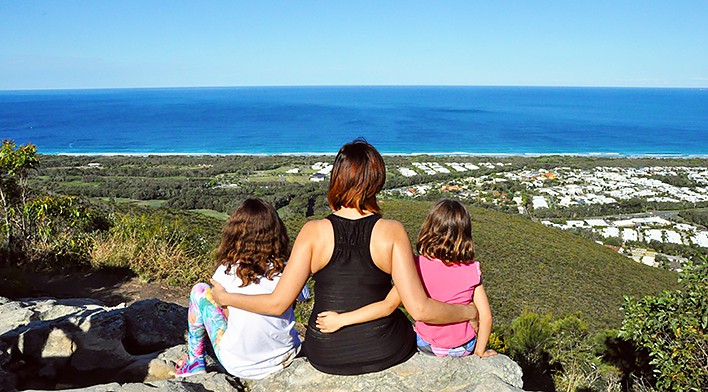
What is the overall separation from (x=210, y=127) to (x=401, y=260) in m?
103

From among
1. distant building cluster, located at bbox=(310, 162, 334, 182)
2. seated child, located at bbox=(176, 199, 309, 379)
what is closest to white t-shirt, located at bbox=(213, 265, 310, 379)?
seated child, located at bbox=(176, 199, 309, 379)

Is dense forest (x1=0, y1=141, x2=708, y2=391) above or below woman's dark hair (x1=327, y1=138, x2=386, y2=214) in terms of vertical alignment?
below

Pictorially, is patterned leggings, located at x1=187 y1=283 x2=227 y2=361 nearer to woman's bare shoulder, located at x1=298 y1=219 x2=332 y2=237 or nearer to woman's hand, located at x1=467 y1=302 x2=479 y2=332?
woman's bare shoulder, located at x1=298 y1=219 x2=332 y2=237

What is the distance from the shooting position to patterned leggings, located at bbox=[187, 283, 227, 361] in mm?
2766

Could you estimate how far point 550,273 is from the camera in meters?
18.8

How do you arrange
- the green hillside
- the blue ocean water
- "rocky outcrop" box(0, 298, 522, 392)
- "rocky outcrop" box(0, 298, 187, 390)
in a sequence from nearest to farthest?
"rocky outcrop" box(0, 298, 522, 392)
"rocky outcrop" box(0, 298, 187, 390)
the green hillside
the blue ocean water

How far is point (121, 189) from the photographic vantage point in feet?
115

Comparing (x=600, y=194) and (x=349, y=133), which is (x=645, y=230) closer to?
(x=600, y=194)

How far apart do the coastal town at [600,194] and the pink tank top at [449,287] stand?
2526 centimetres

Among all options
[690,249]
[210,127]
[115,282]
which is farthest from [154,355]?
[210,127]

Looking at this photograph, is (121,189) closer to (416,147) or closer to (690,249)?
(690,249)

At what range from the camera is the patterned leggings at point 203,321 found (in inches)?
109

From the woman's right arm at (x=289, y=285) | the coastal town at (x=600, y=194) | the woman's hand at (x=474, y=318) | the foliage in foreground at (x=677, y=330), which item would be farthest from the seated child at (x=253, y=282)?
the coastal town at (x=600, y=194)

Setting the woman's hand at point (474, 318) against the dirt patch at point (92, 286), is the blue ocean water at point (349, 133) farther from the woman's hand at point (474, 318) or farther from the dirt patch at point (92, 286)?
the woman's hand at point (474, 318)
